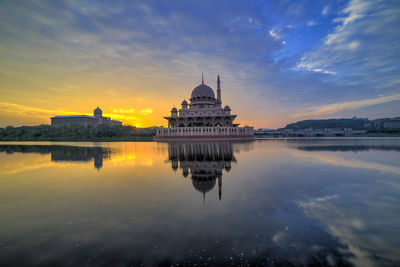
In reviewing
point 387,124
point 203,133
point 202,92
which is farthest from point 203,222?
point 387,124

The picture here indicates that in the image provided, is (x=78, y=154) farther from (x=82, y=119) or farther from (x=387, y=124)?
(x=387, y=124)

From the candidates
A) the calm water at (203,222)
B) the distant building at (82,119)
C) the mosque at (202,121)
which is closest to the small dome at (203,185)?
the calm water at (203,222)

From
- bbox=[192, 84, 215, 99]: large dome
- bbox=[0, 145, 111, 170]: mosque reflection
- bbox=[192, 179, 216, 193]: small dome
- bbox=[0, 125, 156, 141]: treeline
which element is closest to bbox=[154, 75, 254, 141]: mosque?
bbox=[192, 84, 215, 99]: large dome

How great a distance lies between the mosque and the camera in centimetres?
5662

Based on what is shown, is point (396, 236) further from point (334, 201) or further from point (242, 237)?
point (242, 237)

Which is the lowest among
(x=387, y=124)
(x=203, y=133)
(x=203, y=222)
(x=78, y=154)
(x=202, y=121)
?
(x=203, y=222)

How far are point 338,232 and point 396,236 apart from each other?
50.7 inches

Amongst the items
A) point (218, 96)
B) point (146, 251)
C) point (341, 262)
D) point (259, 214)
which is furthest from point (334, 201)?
point (218, 96)

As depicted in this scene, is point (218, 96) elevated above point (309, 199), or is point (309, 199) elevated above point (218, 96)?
point (218, 96)

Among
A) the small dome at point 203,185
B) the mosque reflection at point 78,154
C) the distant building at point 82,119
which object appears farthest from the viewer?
the distant building at point 82,119

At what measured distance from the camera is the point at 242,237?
466cm

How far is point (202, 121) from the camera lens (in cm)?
6519

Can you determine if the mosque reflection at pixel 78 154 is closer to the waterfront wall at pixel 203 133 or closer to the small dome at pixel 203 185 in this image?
the small dome at pixel 203 185

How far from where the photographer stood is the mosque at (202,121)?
2229 inches
